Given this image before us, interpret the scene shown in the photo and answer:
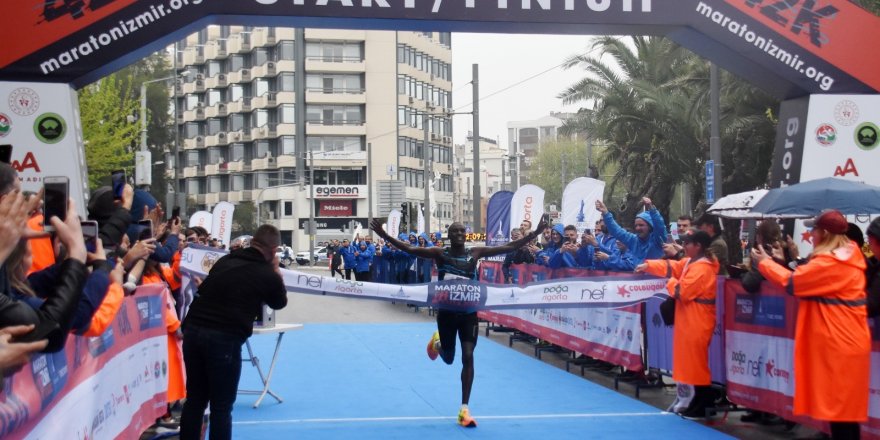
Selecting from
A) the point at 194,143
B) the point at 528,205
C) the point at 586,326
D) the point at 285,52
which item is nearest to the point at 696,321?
the point at 586,326

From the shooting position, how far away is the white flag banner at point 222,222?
72.8ft

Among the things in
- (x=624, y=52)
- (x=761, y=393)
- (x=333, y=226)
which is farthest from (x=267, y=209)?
(x=761, y=393)

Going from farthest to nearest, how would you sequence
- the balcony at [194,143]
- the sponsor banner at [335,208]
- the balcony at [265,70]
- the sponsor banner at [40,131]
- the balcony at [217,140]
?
the balcony at [194,143] → the balcony at [217,140] → the sponsor banner at [335,208] → the balcony at [265,70] → the sponsor banner at [40,131]

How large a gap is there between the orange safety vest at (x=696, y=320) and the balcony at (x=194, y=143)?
92.0 meters

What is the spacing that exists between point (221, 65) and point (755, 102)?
73424 mm

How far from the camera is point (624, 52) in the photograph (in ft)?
125

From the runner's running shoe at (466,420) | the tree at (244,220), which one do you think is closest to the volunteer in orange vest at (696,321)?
the runner's running shoe at (466,420)

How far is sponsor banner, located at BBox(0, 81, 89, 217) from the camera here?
35.2ft

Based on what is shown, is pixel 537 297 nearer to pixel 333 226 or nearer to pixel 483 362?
pixel 483 362

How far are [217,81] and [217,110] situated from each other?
2648mm

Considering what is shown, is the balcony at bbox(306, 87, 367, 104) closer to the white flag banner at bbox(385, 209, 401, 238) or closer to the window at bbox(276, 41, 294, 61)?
the window at bbox(276, 41, 294, 61)

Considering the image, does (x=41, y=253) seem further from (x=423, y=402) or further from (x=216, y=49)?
(x=216, y=49)

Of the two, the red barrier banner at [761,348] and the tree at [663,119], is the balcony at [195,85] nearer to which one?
the tree at [663,119]

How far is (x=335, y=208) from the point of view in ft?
288
